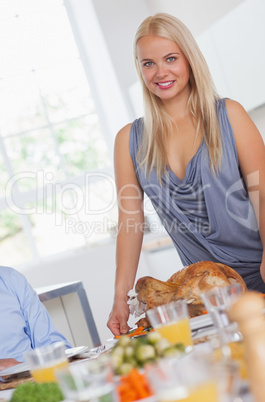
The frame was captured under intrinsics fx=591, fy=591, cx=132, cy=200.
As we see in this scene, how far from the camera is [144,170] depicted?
1.74 m

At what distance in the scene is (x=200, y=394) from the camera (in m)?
0.60

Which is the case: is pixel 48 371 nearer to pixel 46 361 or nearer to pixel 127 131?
pixel 46 361

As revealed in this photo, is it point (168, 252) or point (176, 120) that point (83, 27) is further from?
point (176, 120)

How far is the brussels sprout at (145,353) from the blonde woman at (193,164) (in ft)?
2.41

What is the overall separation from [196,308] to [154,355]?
48 cm

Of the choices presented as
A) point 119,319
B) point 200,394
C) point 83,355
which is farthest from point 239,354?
point 119,319

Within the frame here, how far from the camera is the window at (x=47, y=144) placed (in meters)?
5.08

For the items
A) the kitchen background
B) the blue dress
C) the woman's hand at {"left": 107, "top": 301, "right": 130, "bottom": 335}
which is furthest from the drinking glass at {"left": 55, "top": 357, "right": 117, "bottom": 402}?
the kitchen background

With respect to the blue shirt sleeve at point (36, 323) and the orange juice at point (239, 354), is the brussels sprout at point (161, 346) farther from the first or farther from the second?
the blue shirt sleeve at point (36, 323)

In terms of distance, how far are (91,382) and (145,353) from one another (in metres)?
0.11

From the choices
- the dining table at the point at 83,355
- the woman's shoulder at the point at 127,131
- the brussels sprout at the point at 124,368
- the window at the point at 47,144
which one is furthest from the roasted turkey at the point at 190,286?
the window at the point at 47,144

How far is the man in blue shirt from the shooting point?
1800 millimetres

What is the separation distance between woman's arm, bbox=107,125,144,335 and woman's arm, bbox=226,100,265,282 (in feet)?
1.11

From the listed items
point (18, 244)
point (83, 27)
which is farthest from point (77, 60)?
point (18, 244)
